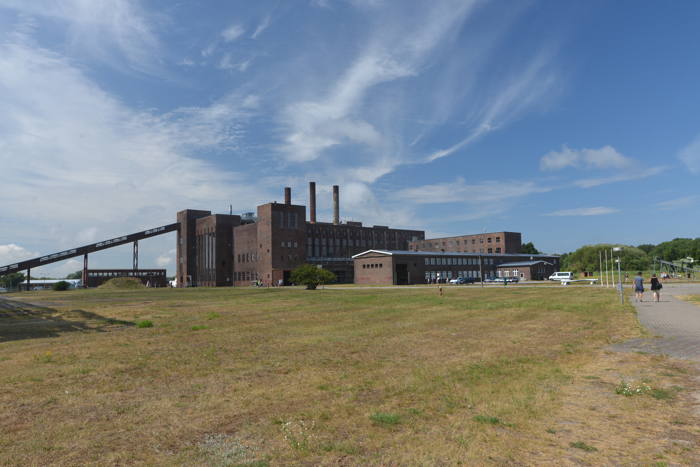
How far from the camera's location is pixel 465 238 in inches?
5610

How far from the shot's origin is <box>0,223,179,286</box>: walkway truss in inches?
3834

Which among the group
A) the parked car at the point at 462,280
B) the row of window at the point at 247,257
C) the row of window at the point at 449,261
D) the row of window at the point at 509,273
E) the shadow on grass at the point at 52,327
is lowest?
the parked car at the point at 462,280

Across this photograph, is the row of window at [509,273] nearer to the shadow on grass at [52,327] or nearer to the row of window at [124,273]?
the row of window at [124,273]

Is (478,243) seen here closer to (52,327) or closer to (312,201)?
(312,201)

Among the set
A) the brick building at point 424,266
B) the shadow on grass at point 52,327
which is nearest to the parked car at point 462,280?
the brick building at point 424,266

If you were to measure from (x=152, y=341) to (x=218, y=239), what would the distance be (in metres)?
103

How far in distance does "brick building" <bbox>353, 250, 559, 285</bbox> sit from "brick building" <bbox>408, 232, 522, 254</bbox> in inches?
739

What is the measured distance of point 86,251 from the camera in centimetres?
Answer: 10725

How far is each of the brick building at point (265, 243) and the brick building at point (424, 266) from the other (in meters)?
14.6

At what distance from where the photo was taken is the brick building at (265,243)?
10112 cm

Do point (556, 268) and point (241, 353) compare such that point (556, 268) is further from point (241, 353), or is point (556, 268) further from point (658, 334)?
point (241, 353)

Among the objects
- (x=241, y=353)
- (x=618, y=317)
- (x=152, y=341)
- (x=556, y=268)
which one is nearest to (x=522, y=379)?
(x=241, y=353)

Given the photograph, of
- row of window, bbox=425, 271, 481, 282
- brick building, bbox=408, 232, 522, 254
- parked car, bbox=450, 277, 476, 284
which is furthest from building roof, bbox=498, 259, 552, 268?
brick building, bbox=408, 232, 522, 254

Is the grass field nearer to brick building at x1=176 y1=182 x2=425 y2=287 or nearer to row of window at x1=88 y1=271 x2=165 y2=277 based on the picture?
brick building at x1=176 y1=182 x2=425 y2=287
